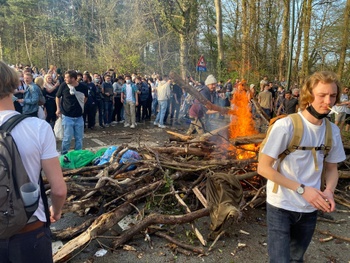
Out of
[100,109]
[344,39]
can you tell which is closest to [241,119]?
[100,109]

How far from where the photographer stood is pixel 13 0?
26.5 metres

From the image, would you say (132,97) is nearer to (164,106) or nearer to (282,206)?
(164,106)

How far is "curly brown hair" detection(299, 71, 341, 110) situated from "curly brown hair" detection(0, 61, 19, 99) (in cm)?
202

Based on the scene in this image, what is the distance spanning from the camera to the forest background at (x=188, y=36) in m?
15.8

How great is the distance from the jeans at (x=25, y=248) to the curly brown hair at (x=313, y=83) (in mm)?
2061

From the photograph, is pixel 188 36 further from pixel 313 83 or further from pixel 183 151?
pixel 313 83

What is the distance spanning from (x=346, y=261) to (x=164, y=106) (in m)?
9.39

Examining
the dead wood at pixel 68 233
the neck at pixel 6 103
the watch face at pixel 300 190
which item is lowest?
the dead wood at pixel 68 233

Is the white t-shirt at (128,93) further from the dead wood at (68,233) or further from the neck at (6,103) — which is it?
the neck at (6,103)

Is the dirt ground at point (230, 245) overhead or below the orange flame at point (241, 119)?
below

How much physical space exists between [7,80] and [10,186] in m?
0.60

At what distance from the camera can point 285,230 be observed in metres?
2.18

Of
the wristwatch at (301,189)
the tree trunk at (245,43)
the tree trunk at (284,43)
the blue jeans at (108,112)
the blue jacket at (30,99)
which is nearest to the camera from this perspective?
the wristwatch at (301,189)

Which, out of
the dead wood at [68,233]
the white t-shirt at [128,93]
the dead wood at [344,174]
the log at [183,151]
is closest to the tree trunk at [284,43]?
the white t-shirt at [128,93]
